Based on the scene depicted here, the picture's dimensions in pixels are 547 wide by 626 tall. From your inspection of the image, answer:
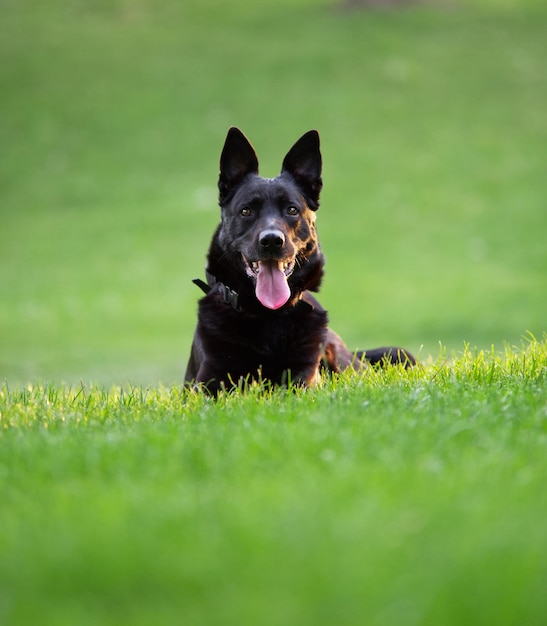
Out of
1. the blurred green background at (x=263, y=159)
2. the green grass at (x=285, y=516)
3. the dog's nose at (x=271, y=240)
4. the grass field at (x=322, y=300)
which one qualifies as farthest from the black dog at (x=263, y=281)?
the blurred green background at (x=263, y=159)

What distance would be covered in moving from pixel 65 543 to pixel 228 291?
144 inches

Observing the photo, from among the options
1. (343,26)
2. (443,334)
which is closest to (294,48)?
(343,26)

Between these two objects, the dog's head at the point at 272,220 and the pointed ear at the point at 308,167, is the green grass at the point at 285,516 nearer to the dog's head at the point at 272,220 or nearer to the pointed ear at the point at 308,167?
the dog's head at the point at 272,220

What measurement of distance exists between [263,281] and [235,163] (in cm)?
107

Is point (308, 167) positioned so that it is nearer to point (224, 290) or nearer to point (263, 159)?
point (224, 290)

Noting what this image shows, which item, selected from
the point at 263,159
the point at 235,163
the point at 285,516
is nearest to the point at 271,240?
the point at 235,163

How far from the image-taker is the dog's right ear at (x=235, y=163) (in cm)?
675

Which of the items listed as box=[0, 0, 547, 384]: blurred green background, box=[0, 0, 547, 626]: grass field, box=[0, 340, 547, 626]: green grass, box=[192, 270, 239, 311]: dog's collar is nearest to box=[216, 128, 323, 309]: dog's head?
box=[192, 270, 239, 311]: dog's collar

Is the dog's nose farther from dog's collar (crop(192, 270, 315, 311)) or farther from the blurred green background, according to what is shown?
the blurred green background

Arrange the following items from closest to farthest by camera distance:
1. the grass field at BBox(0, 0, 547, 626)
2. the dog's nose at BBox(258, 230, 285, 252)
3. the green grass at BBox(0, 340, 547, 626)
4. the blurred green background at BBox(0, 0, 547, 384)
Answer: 1. the green grass at BBox(0, 340, 547, 626)
2. the grass field at BBox(0, 0, 547, 626)
3. the dog's nose at BBox(258, 230, 285, 252)
4. the blurred green background at BBox(0, 0, 547, 384)

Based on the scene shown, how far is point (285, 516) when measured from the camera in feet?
10.2

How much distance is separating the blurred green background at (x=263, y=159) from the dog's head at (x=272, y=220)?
10884 mm

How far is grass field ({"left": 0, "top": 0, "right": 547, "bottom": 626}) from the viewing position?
9.18ft

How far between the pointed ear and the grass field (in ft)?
4.86
